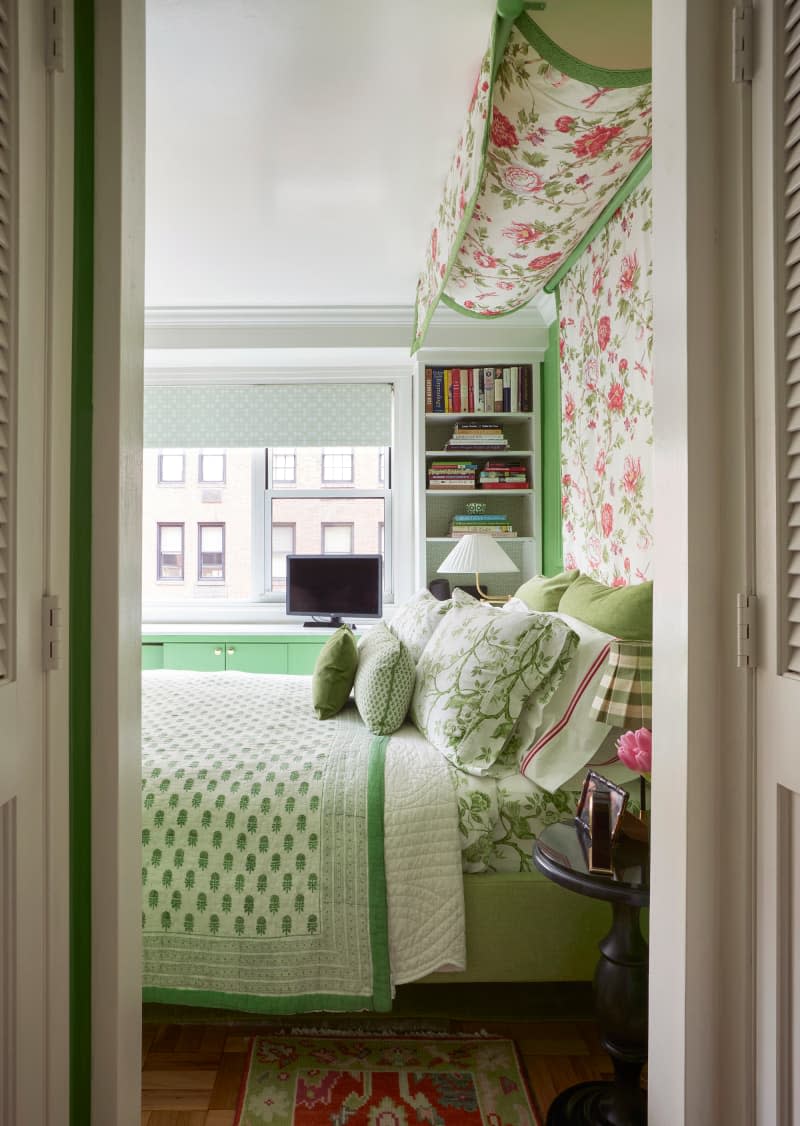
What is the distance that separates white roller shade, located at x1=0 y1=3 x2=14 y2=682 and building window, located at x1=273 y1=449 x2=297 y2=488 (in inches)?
159

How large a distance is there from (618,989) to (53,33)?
1.88 m

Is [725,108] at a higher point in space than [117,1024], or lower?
higher

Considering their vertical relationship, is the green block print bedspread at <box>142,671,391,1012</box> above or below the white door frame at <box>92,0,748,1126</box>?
below

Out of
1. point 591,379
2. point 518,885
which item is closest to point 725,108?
point 518,885

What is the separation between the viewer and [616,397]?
2.66 m

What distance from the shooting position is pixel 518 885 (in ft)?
5.79

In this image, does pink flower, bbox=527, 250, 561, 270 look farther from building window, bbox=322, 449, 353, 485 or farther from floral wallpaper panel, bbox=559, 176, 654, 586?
building window, bbox=322, 449, 353, 485

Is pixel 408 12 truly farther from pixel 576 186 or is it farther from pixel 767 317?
pixel 767 317

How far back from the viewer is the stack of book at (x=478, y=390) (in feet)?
14.0

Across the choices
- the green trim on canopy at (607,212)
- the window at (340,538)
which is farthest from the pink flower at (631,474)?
the window at (340,538)

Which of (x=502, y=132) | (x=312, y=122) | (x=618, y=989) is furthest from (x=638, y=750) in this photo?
(x=312, y=122)

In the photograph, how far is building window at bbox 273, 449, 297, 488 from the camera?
16.2 ft

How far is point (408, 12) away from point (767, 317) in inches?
60.9

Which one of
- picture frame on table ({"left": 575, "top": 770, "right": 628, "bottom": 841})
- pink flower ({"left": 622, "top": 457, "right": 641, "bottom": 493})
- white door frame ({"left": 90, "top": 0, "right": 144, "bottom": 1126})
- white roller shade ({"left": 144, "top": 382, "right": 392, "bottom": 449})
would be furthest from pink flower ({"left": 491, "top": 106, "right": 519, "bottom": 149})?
white roller shade ({"left": 144, "top": 382, "right": 392, "bottom": 449})
